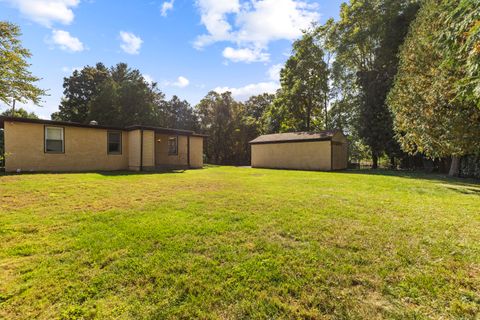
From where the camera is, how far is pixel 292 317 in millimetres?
1904

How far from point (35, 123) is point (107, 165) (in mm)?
3909

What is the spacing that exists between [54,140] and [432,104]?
1849 cm

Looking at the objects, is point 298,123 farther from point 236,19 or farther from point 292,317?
point 292,317

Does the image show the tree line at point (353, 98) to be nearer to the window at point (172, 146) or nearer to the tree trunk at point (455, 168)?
the tree trunk at point (455, 168)

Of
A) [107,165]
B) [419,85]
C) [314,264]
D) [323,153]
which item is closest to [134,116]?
[107,165]

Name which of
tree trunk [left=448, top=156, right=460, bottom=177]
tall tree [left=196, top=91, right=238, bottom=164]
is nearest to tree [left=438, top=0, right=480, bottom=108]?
tree trunk [left=448, top=156, right=460, bottom=177]

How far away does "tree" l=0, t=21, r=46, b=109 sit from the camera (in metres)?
11.2

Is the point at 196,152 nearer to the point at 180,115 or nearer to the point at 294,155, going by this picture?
the point at 294,155

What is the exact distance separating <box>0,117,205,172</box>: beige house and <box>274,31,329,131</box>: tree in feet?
49.2

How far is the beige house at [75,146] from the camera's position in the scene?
11.1 metres

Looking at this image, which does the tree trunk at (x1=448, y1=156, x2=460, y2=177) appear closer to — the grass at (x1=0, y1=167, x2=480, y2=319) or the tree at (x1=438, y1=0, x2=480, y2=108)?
the grass at (x1=0, y1=167, x2=480, y2=319)

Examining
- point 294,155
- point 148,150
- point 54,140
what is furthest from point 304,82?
point 54,140

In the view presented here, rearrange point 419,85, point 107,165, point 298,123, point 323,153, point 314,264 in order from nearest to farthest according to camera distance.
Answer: point 314,264 → point 419,85 → point 107,165 → point 323,153 → point 298,123

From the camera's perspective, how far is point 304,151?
754 inches
